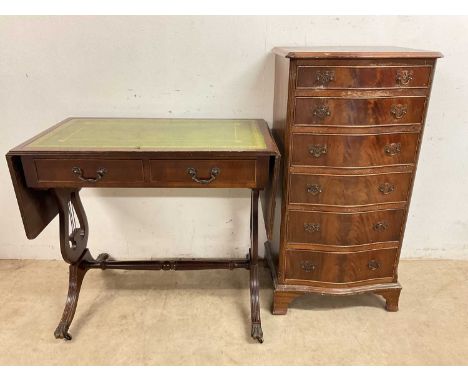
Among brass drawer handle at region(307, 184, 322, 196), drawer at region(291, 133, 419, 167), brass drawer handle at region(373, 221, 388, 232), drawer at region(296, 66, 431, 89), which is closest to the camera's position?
drawer at region(296, 66, 431, 89)

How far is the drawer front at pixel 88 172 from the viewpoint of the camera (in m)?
1.75

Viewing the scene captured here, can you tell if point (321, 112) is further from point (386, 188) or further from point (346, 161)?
point (386, 188)

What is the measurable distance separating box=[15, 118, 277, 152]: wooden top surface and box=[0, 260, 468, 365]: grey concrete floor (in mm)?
991

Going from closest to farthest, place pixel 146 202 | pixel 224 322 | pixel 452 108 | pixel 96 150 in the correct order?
pixel 96 150 < pixel 224 322 < pixel 452 108 < pixel 146 202

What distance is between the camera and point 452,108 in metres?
2.29

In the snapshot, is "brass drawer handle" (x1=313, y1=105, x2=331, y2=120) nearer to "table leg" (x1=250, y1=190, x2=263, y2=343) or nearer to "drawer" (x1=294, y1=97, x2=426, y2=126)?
"drawer" (x1=294, y1=97, x2=426, y2=126)

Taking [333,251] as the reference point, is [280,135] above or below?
above

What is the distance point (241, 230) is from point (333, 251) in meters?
0.72

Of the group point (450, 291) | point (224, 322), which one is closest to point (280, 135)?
point (224, 322)

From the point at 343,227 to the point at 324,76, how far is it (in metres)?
0.76

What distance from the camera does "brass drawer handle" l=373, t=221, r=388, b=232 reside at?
202 cm

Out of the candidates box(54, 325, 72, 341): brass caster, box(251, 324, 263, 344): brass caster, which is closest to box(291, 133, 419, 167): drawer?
box(251, 324, 263, 344): brass caster

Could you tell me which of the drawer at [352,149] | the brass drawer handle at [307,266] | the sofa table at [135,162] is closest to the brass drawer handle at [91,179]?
the sofa table at [135,162]
